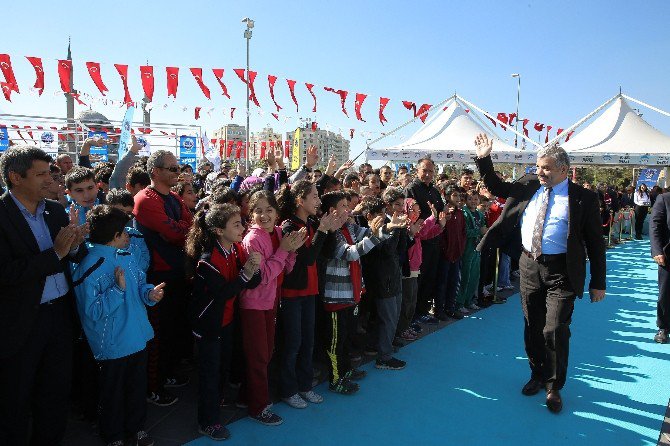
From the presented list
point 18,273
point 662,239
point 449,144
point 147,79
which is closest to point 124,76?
point 147,79

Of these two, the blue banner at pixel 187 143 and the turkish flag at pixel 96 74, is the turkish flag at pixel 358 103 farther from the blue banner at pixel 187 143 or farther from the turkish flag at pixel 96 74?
the turkish flag at pixel 96 74

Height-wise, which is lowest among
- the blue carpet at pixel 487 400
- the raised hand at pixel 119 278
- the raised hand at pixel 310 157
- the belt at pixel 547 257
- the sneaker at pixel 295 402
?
the blue carpet at pixel 487 400

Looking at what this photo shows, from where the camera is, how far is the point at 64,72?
11.6 meters

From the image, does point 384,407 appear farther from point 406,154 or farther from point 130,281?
point 406,154

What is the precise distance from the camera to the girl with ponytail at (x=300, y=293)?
3344 millimetres

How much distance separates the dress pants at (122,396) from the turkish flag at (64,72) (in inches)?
444

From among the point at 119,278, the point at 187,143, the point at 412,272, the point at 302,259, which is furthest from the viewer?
the point at 187,143

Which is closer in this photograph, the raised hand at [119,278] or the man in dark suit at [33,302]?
the man in dark suit at [33,302]

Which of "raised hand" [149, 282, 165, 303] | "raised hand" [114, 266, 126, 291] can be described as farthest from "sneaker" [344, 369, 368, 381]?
"raised hand" [114, 266, 126, 291]

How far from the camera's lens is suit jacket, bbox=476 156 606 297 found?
3.46 metres

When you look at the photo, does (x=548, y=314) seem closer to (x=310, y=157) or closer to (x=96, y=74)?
(x=310, y=157)

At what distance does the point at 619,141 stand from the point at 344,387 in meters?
11.8

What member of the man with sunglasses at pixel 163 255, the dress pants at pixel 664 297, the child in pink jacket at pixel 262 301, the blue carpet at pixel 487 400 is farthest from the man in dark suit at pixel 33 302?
the dress pants at pixel 664 297

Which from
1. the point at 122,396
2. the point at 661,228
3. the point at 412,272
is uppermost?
the point at 661,228
